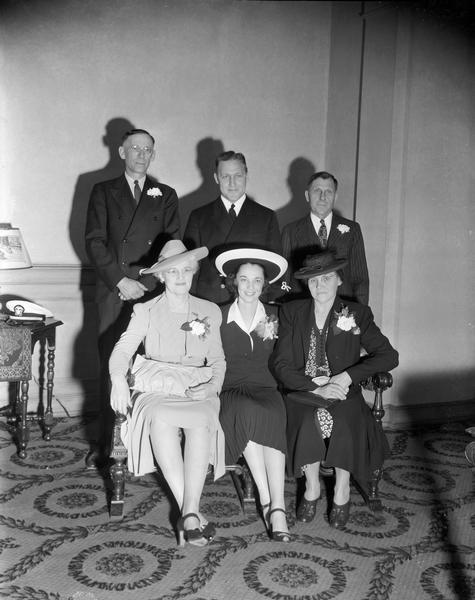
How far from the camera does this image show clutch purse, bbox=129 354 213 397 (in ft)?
10.5

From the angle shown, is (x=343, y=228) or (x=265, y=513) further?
(x=343, y=228)

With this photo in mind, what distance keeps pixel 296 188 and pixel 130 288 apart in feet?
8.31

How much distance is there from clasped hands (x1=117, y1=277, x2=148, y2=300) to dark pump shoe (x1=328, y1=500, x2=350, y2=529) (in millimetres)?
1603

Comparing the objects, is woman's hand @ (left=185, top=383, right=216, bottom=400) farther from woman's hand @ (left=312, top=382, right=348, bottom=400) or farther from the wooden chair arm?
the wooden chair arm

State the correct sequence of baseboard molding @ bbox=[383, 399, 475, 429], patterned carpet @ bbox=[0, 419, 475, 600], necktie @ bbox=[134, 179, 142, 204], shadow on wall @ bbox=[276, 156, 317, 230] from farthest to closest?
shadow on wall @ bbox=[276, 156, 317, 230], baseboard molding @ bbox=[383, 399, 475, 429], necktie @ bbox=[134, 179, 142, 204], patterned carpet @ bbox=[0, 419, 475, 600]

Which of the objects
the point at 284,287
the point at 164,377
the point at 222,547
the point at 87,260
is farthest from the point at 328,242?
the point at 222,547

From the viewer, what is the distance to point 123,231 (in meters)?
3.91

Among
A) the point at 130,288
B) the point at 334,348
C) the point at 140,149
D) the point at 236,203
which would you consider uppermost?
the point at 140,149

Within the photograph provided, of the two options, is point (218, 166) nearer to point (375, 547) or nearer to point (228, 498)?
point (228, 498)

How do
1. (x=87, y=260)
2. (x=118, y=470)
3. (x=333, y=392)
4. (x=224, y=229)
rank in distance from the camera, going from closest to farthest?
1. (x=118, y=470)
2. (x=333, y=392)
3. (x=224, y=229)
4. (x=87, y=260)

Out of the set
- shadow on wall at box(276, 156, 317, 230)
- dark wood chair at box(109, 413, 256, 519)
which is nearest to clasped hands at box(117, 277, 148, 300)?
dark wood chair at box(109, 413, 256, 519)

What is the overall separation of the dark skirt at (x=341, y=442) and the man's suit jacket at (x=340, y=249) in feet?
3.39

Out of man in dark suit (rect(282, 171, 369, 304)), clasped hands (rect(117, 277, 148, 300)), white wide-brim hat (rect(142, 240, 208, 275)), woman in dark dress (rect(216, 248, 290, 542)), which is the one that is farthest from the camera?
man in dark suit (rect(282, 171, 369, 304))

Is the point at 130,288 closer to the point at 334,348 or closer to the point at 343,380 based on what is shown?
the point at 334,348
